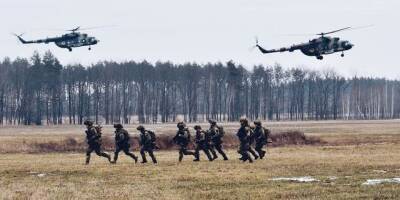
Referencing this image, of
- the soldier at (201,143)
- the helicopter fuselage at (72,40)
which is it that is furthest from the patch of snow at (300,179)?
the helicopter fuselage at (72,40)

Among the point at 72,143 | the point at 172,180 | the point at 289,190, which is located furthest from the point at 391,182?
the point at 72,143

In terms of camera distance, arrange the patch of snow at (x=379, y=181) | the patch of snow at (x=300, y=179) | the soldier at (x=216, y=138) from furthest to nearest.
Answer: the soldier at (x=216, y=138) < the patch of snow at (x=300, y=179) < the patch of snow at (x=379, y=181)

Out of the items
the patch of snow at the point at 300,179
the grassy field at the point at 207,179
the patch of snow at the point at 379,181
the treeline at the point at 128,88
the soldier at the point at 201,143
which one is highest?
the treeline at the point at 128,88

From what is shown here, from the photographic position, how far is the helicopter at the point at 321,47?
66938mm

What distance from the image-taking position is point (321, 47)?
2689 inches

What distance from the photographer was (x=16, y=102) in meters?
150

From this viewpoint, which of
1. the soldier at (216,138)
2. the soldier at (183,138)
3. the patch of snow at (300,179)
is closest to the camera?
the patch of snow at (300,179)

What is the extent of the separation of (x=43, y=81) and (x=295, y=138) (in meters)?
97.1

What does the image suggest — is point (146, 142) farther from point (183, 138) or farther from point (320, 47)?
point (320, 47)

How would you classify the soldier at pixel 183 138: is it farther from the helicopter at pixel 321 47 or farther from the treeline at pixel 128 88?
the treeline at pixel 128 88

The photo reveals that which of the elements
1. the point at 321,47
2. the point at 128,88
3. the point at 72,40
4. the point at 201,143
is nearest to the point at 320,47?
the point at 321,47

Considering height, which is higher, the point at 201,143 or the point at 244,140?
the point at 244,140

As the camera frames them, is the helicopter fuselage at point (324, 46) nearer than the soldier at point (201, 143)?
No

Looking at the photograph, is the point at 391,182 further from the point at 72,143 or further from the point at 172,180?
the point at 72,143
